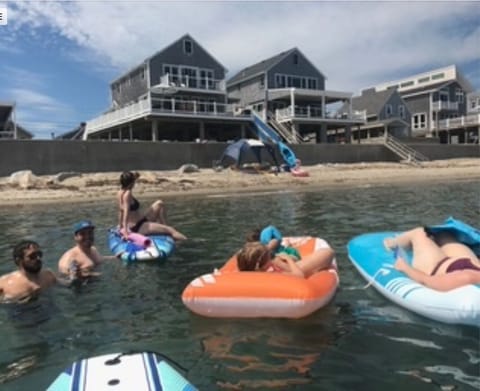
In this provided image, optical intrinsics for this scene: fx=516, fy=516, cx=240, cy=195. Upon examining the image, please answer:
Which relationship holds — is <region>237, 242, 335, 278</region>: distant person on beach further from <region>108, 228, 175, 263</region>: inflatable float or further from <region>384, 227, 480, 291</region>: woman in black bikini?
<region>108, 228, 175, 263</region>: inflatable float

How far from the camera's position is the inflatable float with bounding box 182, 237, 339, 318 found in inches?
199

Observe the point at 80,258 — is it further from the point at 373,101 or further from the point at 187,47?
the point at 373,101

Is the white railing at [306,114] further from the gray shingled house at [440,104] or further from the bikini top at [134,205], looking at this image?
the bikini top at [134,205]

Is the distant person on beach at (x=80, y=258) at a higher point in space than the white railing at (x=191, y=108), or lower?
lower

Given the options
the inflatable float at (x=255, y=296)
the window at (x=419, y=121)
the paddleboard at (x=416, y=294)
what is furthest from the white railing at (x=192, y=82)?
the inflatable float at (x=255, y=296)

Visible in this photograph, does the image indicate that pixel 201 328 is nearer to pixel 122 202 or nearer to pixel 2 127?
pixel 122 202

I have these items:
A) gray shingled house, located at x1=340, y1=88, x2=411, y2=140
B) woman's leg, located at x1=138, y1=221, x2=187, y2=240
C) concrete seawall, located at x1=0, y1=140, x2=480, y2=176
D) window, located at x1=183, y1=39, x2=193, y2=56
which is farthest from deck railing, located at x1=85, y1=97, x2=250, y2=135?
woman's leg, located at x1=138, y1=221, x2=187, y2=240

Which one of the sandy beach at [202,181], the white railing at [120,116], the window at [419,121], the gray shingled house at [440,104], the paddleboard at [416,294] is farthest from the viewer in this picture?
the window at [419,121]

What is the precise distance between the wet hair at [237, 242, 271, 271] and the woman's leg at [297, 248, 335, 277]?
1.77 feet

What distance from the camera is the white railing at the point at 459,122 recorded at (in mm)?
48306

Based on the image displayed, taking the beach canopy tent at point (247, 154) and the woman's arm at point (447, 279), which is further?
the beach canopy tent at point (247, 154)

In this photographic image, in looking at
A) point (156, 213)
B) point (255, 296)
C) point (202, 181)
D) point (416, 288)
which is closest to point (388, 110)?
point (202, 181)

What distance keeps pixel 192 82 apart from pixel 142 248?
32094 millimetres

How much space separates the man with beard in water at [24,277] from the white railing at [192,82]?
31.5 meters
